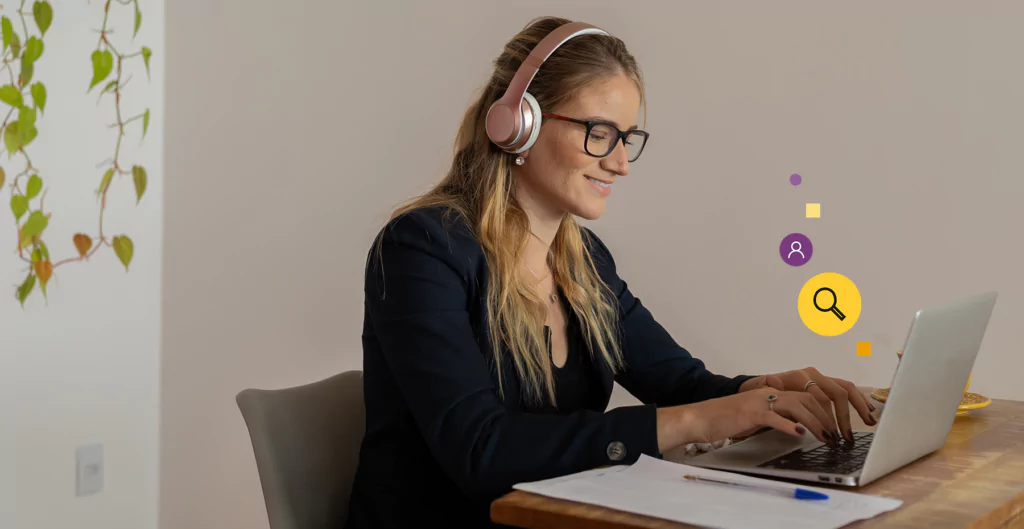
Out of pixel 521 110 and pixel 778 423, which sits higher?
pixel 521 110

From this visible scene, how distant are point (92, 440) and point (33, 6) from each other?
1106 millimetres

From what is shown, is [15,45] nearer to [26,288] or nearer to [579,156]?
[26,288]

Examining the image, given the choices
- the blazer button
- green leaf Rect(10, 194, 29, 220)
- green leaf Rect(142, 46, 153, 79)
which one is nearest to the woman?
the blazer button

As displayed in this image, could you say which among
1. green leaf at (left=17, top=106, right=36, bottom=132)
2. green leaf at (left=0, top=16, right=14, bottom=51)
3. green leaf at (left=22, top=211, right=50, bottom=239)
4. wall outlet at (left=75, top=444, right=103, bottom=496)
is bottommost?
wall outlet at (left=75, top=444, right=103, bottom=496)

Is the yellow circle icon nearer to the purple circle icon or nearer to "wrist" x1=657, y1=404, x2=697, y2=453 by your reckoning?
the purple circle icon

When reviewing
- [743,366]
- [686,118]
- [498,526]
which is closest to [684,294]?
[743,366]

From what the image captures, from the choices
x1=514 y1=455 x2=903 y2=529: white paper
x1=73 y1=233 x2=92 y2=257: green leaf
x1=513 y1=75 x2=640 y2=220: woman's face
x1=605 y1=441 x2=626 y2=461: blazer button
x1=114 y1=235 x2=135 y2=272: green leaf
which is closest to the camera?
x1=514 y1=455 x2=903 y2=529: white paper

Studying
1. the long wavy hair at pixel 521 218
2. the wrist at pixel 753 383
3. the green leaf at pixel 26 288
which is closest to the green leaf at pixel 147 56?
the green leaf at pixel 26 288

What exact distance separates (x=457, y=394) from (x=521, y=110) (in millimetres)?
461

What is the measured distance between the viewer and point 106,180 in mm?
2666

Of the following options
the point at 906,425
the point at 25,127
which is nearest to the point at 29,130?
the point at 25,127

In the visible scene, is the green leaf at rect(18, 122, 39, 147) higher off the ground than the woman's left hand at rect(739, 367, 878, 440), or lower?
higher

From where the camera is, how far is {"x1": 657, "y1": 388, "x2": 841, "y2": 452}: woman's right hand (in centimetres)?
118

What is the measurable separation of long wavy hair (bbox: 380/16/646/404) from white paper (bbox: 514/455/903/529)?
14.9 inches
